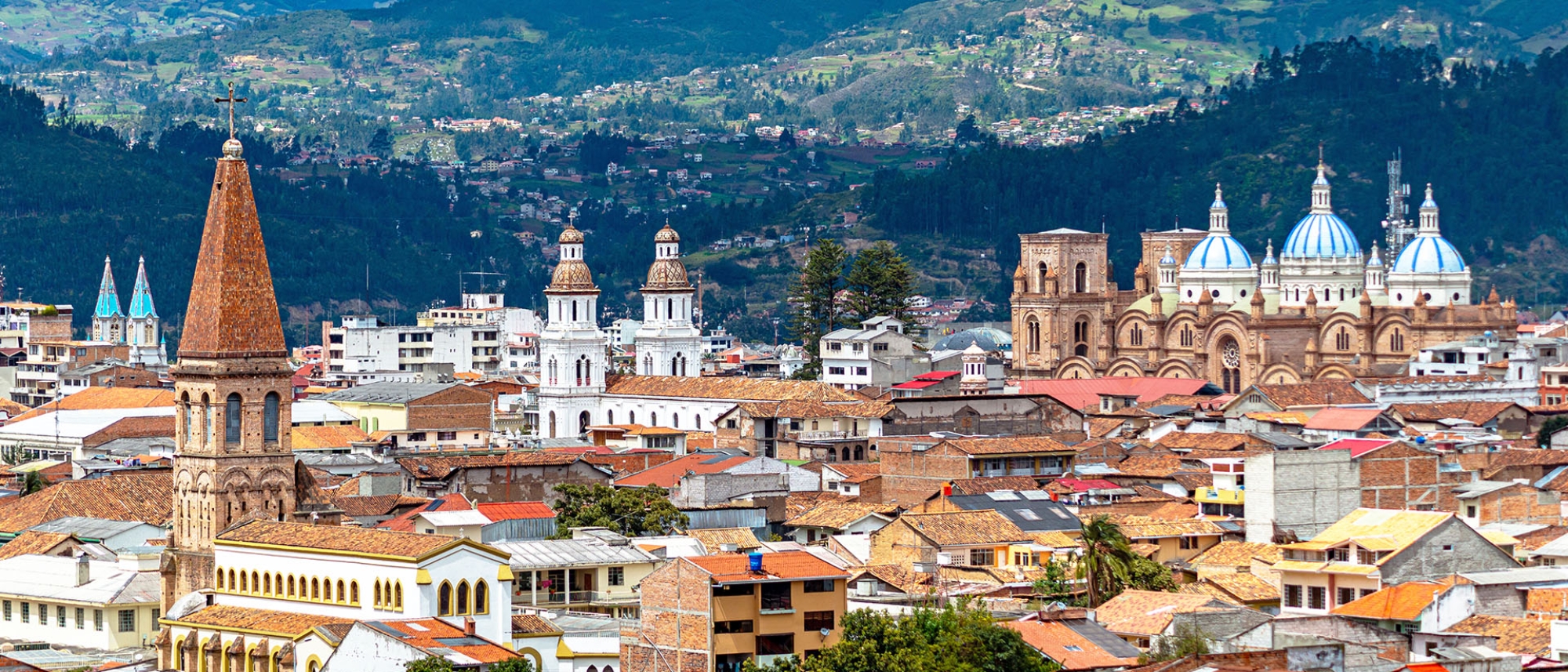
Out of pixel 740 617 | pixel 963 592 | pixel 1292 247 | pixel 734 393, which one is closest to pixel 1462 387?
pixel 734 393

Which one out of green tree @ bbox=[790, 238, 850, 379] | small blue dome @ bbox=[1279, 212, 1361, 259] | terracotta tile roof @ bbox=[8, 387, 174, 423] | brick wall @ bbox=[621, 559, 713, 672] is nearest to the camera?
brick wall @ bbox=[621, 559, 713, 672]

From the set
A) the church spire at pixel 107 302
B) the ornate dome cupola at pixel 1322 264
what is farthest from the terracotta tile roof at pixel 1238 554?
the church spire at pixel 107 302

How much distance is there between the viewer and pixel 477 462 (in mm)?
87625

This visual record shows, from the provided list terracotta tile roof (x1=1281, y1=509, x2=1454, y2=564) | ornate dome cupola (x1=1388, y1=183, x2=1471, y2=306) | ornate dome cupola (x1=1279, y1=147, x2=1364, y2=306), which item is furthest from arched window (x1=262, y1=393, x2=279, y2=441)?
ornate dome cupola (x1=1279, y1=147, x2=1364, y2=306)

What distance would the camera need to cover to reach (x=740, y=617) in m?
55.3

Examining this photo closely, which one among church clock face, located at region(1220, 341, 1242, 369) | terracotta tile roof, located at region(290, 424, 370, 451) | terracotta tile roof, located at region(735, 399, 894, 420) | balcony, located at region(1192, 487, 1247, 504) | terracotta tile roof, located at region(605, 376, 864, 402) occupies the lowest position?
balcony, located at region(1192, 487, 1247, 504)

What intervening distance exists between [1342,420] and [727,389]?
29.2m

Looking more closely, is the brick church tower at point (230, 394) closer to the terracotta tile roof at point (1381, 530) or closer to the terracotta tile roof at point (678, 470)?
the terracotta tile roof at point (678, 470)

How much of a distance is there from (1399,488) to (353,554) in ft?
117

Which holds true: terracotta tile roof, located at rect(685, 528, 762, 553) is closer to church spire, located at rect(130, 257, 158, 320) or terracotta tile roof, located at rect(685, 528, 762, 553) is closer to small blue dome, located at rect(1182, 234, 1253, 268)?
small blue dome, located at rect(1182, 234, 1253, 268)

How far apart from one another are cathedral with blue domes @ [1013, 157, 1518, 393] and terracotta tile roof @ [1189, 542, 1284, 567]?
6408 centimetres

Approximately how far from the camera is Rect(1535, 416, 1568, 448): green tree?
102500 millimetres

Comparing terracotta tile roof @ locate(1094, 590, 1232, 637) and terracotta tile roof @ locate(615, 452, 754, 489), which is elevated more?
terracotta tile roof @ locate(615, 452, 754, 489)

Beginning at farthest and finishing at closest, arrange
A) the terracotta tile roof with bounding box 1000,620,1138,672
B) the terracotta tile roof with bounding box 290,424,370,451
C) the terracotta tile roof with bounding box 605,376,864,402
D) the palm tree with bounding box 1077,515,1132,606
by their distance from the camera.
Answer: the terracotta tile roof with bounding box 605,376,864,402, the terracotta tile roof with bounding box 290,424,370,451, the palm tree with bounding box 1077,515,1132,606, the terracotta tile roof with bounding box 1000,620,1138,672
